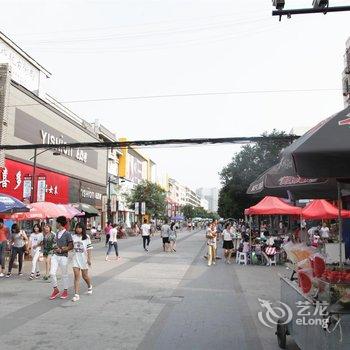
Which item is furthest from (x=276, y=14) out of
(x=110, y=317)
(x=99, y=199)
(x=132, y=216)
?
(x=132, y=216)

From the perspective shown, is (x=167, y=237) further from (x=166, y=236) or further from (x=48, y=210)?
(x=48, y=210)

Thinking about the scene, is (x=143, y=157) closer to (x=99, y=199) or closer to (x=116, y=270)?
(x=99, y=199)

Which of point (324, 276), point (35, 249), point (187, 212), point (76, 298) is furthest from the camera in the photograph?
point (187, 212)

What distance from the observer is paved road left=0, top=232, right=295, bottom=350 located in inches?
257

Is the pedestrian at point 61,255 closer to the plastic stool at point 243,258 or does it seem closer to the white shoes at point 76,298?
the white shoes at point 76,298

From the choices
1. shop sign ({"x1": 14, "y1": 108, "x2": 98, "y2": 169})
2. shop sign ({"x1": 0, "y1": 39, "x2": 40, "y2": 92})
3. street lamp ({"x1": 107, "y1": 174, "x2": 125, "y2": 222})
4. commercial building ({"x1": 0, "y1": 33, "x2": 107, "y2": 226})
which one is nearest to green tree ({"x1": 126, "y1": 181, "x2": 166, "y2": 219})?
street lamp ({"x1": 107, "y1": 174, "x2": 125, "y2": 222})

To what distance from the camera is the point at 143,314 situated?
332 inches

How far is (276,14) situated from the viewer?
6516 mm

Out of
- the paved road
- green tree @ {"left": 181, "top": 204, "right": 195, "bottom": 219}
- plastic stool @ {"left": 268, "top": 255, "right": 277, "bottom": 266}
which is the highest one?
green tree @ {"left": 181, "top": 204, "right": 195, "bottom": 219}

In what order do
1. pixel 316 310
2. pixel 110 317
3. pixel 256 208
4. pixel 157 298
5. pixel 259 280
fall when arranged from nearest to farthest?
pixel 316 310, pixel 110 317, pixel 157 298, pixel 259 280, pixel 256 208

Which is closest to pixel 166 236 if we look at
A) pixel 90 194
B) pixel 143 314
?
pixel 143 314

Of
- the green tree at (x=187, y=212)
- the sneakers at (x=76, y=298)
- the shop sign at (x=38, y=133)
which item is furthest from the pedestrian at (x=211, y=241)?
the green tree at (x=187, y=212)

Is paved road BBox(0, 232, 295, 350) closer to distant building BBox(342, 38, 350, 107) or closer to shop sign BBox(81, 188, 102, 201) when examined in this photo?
distant building BBox(342, 38, 350, 107)

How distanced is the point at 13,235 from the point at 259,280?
7.95 m
